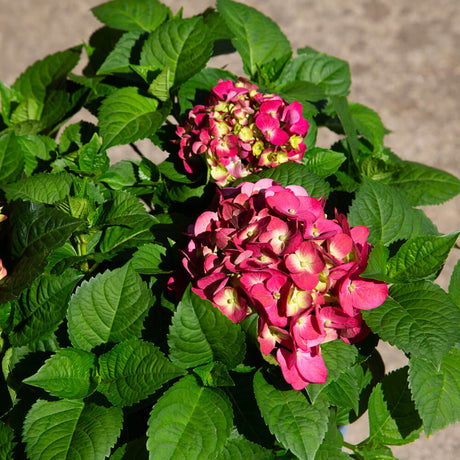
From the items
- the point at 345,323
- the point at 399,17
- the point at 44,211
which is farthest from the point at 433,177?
the point at 399,17

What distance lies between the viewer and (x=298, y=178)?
875mm

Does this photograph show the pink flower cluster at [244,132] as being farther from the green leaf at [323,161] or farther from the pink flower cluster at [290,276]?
the pink flower cluster at [290,276]

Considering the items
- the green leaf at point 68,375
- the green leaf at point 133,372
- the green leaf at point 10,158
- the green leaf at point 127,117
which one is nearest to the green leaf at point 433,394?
the green leaf at point 133,372

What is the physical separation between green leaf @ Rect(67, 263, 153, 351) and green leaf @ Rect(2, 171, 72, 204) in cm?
17

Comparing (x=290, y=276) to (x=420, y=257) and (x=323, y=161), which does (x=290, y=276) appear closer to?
(x=420, y=257)

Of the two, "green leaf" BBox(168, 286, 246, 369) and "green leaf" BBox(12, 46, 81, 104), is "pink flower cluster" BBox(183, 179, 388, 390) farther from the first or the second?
"green leaf" BBox(12, 46, 81, 104)

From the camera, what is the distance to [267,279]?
714 mm

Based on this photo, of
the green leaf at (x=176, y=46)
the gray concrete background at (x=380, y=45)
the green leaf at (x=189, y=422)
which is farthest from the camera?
the gray concrete background at (x=380, y=45)

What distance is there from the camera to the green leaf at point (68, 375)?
0.74 meters

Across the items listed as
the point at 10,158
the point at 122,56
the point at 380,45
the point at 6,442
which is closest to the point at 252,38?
the point at 122,56

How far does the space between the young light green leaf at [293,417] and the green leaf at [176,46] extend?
21.7 inches

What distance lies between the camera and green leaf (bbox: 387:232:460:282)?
0.80 m

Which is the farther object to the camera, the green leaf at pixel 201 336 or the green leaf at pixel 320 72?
the green leaf at pixel 320 72

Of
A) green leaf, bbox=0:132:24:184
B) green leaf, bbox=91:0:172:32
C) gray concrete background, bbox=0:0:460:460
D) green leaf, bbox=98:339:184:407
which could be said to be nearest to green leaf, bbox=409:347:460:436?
Result: green leaf, bbox=98:339:184:407
